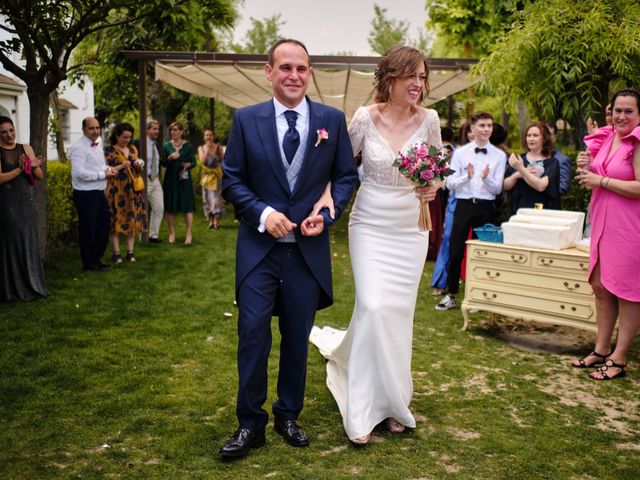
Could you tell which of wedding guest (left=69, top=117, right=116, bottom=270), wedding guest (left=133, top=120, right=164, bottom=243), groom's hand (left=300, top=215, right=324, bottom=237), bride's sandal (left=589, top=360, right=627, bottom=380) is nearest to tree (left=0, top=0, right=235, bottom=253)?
wedding guest (left=69, top=117, right=116, bottom=270)

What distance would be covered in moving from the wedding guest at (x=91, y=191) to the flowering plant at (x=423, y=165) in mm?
6188

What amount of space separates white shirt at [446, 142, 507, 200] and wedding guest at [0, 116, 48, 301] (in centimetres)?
477

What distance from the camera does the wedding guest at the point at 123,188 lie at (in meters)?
10.1

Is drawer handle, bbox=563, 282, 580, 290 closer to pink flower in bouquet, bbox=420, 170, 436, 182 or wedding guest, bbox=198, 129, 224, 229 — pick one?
pink flower in bouquet, bbox=420, 170, 436, 182

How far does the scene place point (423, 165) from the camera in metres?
4.20

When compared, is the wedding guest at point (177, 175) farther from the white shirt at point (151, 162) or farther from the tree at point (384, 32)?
the tree at point (384, 32)

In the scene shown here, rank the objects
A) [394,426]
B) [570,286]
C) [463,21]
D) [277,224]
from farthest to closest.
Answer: [463,21] < [570,286] < [394,426] < [277,224]

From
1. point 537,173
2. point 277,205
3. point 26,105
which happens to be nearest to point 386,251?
point 277,205

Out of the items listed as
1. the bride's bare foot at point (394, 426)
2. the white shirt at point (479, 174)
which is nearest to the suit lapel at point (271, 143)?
the bride's bare foot at point (394, 426)

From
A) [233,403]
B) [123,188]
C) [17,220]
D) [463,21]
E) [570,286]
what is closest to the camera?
[233,403]

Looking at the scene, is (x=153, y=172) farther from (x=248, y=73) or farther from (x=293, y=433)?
(x=293, y=433)

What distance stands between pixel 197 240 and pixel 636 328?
8.74 m

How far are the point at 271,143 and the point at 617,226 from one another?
3145mm

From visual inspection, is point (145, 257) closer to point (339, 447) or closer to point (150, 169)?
point (150, 169)
